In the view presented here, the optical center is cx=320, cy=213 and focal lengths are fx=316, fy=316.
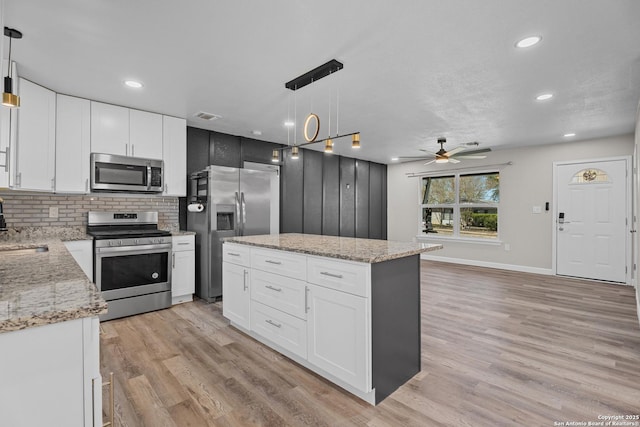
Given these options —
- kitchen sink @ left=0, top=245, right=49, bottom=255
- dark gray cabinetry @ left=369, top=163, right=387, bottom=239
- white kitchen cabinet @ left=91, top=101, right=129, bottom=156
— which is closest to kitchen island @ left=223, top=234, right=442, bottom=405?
kitchen sink @ left=0, top=245, right=49, bottom=255

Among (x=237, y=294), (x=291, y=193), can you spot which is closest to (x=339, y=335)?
(x=237, y=294)

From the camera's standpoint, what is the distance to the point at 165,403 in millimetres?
1974

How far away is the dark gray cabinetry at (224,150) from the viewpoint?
16.0 feet

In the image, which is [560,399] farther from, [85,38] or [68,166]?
[68,166]

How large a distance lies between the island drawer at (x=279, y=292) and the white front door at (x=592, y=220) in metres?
5.52

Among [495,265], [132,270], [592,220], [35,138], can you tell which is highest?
[35,138]

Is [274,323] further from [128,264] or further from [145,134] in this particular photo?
[145,134]

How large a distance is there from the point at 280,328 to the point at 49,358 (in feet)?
5.81

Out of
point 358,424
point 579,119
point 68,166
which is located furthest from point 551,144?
point 68,166

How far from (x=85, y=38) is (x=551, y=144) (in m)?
6.84

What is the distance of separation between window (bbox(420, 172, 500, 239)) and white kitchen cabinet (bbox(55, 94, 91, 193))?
6581mm

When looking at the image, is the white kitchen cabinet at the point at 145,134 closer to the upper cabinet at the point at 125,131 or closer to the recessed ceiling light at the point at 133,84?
the upper cabinet at the point at 125,131

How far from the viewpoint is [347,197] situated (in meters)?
7.21

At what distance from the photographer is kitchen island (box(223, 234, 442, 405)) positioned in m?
1.95
